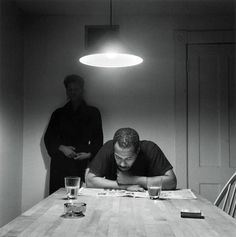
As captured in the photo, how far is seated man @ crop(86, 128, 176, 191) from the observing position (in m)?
2.30

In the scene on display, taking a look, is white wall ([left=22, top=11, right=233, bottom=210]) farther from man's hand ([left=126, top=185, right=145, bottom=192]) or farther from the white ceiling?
man's hand ([left=126, top=185, right=145, bottom=192])

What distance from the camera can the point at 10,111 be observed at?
135 inches

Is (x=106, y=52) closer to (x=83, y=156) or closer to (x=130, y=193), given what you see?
(x=130, y=193)

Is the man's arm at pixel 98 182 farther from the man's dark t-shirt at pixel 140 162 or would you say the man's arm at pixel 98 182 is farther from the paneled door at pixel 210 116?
the paneled door at pixel 210 116

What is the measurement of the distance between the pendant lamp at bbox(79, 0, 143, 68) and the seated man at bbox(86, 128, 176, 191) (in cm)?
48

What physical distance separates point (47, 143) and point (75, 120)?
0.38m

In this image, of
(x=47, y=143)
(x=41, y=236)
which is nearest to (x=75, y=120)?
(x=47, y=143)

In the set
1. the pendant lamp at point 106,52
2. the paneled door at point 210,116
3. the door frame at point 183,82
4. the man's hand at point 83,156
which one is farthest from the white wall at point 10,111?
the paneled door at point 210,116

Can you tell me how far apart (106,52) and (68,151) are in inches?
72.2

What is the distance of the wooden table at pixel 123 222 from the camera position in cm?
123

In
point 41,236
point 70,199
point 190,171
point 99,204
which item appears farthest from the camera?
point 190,171

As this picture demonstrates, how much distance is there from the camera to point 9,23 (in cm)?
340

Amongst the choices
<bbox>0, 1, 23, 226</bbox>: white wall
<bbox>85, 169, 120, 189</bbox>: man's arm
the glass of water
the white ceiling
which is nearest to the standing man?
<bbox>0, 1, 23, 226</bbox>: white wall

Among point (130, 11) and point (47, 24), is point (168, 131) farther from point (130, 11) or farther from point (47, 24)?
point (47, 24)
